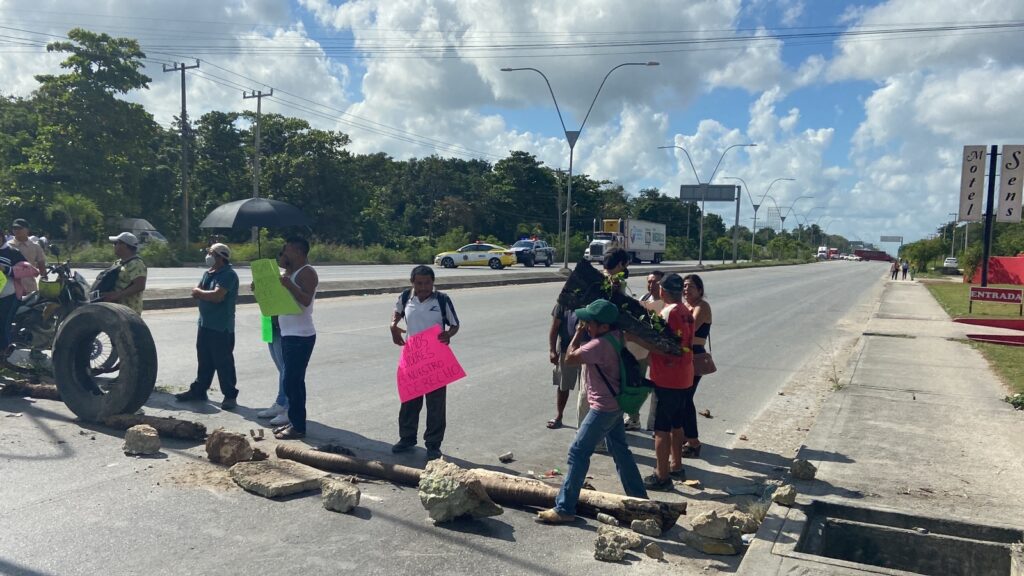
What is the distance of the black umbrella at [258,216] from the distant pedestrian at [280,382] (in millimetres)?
711

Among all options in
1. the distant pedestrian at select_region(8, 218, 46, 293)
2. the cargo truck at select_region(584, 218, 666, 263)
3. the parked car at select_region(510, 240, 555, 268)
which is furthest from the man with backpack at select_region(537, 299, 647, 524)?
the cargo truck at select_region(584, 218, 666, 263)

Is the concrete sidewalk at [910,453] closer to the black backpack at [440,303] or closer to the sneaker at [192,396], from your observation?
the black backpack at [440,303]

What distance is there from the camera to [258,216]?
25.2 ft

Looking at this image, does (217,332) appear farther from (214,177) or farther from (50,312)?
(214,177)

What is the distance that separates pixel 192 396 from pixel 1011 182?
1503 centimetres

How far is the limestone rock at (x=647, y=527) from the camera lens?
4545mm

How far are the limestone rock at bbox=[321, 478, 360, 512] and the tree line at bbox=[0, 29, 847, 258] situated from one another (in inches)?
1462

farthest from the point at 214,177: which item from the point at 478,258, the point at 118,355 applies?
the point at 118,355

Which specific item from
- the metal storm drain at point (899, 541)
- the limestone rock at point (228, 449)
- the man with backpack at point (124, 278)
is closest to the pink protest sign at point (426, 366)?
the limestone rock at point (228, 449)

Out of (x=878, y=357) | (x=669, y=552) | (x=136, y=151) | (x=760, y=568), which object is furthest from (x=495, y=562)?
(x=136, y=151)

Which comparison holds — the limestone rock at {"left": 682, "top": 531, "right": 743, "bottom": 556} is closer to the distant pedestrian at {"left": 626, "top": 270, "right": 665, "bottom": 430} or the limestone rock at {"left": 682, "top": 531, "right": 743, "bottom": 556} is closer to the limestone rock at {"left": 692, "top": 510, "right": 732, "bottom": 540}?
the limestone rock at {"left": 692, "top": 510, "right": 732, "bottom": 540}

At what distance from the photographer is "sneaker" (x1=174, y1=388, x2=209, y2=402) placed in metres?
7.51

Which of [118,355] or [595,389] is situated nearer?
[595,389]

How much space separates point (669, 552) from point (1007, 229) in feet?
315
